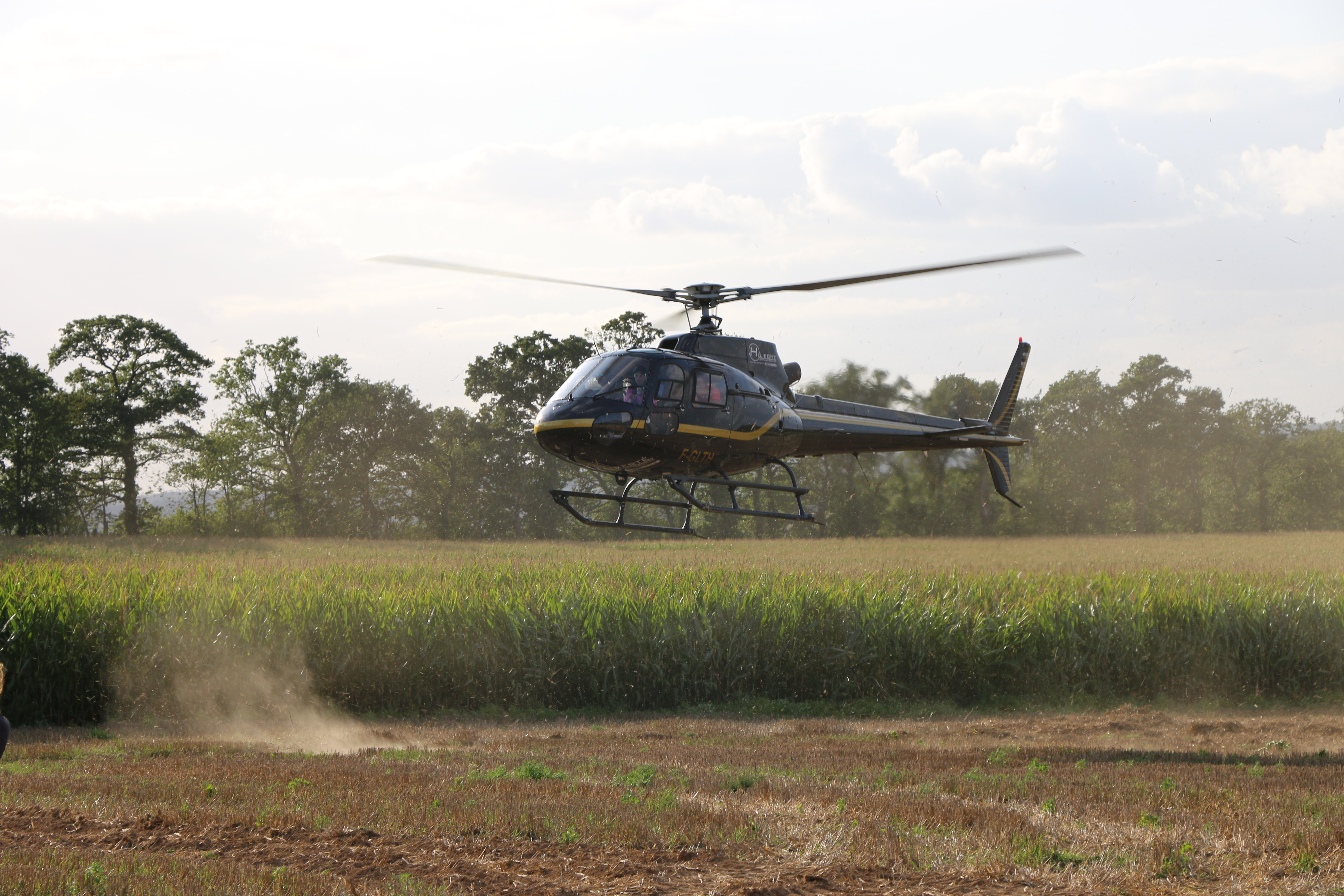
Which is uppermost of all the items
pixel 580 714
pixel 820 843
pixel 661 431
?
pixel 661 431

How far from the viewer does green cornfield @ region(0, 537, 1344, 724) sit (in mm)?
17359

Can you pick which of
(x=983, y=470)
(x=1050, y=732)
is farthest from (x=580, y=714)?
(x=983, y=470)

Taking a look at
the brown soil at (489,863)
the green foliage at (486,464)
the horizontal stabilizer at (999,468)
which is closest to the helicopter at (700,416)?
the horizontal stabilizer at (999,468)

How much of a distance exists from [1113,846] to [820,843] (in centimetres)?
237

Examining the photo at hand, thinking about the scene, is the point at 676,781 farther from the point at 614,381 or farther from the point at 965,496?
the point at 965,496

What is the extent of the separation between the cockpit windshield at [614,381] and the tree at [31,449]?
44500 mm

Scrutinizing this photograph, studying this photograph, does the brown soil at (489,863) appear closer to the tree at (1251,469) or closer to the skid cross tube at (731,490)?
the skid cross tube at (731,490)

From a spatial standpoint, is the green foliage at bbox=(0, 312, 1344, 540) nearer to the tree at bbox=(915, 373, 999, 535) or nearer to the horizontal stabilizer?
the tree at bbox=(915, 373, 999, 535)

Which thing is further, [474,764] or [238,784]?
[474,764]

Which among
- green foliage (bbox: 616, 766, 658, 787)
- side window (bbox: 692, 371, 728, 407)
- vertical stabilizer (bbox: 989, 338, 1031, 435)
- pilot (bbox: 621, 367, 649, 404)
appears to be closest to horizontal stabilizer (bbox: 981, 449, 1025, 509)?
vertical stabilizer (bbox: 989, 338, 1031, 435)

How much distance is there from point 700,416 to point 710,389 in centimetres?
42

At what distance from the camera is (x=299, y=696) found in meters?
17.6

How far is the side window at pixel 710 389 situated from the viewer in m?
13.8

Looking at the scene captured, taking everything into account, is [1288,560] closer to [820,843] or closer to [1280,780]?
[1280,780]
